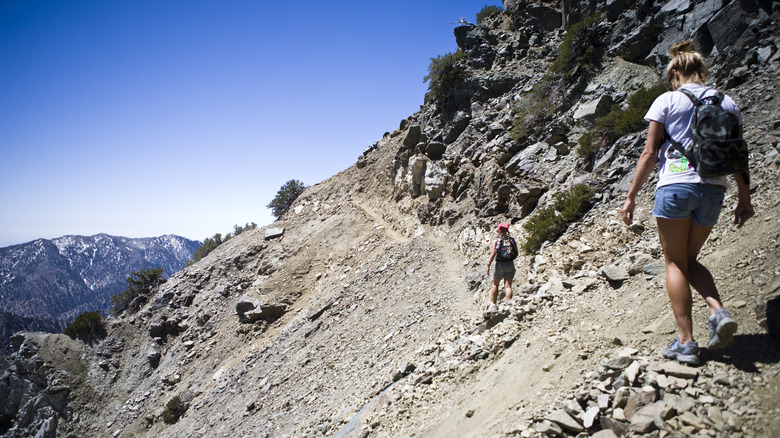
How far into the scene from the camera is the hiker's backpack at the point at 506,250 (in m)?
8.49

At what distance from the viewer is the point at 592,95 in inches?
550

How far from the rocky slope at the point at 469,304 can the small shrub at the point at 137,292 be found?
4.94 feet

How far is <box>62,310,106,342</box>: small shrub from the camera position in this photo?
28.3 metres

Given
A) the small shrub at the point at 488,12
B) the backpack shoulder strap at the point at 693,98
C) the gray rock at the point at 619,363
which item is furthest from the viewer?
the small shrub at the point at 488,12

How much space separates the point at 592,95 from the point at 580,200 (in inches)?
265

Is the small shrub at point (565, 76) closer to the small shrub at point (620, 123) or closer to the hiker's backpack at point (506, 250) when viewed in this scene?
the small shrub at point (620, 123)

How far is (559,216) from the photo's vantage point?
9898 millimetres

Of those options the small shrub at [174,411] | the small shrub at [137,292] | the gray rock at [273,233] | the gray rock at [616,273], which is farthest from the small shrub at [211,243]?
the gray rock at [616,273]

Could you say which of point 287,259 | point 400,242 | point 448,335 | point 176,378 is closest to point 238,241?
point 287,259

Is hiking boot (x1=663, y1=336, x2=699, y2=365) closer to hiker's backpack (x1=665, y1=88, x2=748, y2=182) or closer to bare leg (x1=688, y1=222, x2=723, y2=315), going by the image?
bare leg (x1=688, y1=222, x2=723, y2=315)

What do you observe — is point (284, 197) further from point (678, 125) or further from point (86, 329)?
point (678, 125)

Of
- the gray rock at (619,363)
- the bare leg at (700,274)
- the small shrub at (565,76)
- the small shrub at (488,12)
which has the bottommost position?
the gray rock at (619,363)

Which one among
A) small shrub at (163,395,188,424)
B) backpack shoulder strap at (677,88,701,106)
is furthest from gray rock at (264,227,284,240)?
backpack shoulder strap at (677,88,701,106)

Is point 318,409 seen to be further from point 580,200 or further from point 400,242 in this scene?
point 400,242
